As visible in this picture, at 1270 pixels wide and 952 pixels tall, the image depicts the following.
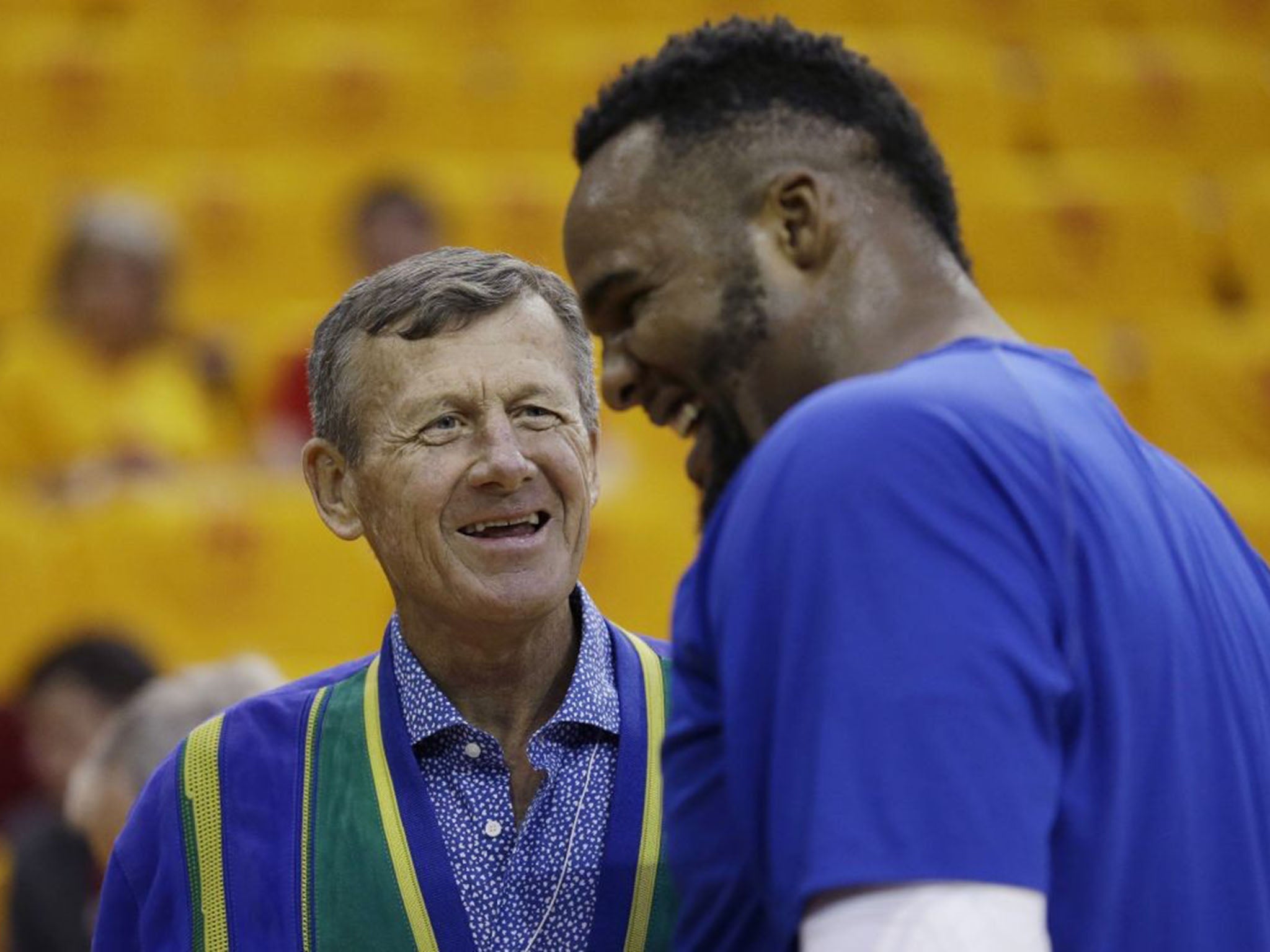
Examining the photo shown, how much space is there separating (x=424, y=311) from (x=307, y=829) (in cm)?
58

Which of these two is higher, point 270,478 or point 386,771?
point 270,478

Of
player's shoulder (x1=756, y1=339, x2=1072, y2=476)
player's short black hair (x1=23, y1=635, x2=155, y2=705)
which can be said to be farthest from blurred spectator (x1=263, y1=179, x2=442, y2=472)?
player's shoulder (x1=756, y1=339, x2=1072, y2=476)

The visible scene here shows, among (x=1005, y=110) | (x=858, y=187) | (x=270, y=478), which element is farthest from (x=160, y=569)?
(x=1005, y=110)

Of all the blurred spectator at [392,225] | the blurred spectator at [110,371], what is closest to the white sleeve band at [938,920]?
the blurred spectator at [110,371]

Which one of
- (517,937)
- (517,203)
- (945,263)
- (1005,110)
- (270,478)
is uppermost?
(1005,110)

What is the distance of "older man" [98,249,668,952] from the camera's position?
209 centimetres

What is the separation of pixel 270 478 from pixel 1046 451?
412 cm

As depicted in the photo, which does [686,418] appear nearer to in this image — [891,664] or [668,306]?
A: [668,306]

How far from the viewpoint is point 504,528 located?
2.22 meters

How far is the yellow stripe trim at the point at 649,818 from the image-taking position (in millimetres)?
2096

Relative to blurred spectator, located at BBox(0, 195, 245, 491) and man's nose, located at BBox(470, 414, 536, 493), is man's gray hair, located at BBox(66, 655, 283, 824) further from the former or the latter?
blurred spectator, located at BBox(0, 195, 245, 491)

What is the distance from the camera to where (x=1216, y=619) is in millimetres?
1520

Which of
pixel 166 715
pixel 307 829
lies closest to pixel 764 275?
pixel 307 829

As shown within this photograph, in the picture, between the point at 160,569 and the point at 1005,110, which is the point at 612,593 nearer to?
the point at 160,569
